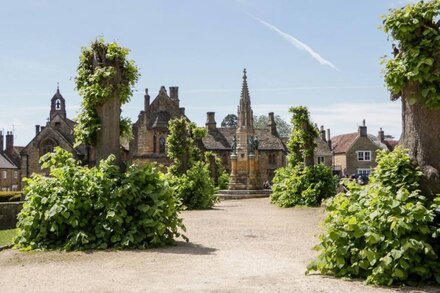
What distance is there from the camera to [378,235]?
282 inches

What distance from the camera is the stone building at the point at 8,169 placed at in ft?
195

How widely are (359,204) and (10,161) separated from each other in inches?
2469

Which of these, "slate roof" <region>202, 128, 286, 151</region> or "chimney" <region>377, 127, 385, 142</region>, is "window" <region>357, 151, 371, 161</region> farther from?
"slate roof" <region>202, 128, 286, 151</region>

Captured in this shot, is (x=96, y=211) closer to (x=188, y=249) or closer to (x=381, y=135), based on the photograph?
(x=188, y=249)

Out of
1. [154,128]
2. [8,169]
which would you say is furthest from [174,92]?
[8,169]

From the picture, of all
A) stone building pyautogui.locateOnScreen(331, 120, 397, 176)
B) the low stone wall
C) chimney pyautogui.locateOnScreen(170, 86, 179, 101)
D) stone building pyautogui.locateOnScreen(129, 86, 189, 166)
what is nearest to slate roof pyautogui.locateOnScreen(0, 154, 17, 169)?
stone building pyautogui.locateOnScreen(129, 86, 189, 166)

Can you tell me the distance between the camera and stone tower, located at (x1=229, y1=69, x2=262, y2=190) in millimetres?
42406

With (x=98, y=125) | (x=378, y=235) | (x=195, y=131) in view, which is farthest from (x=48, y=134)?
(x=378, y=235)

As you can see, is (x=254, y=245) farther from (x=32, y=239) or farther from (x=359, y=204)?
(x=32, y=239)

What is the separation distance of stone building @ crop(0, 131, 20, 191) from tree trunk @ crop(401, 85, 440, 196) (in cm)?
5705

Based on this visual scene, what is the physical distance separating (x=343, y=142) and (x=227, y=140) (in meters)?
19.3

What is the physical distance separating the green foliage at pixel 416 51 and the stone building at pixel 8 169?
5711 cm

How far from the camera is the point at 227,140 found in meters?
64.0

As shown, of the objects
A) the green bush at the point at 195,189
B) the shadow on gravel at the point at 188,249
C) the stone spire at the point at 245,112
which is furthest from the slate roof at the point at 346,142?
the shadow on gravel at the point at 188,249
